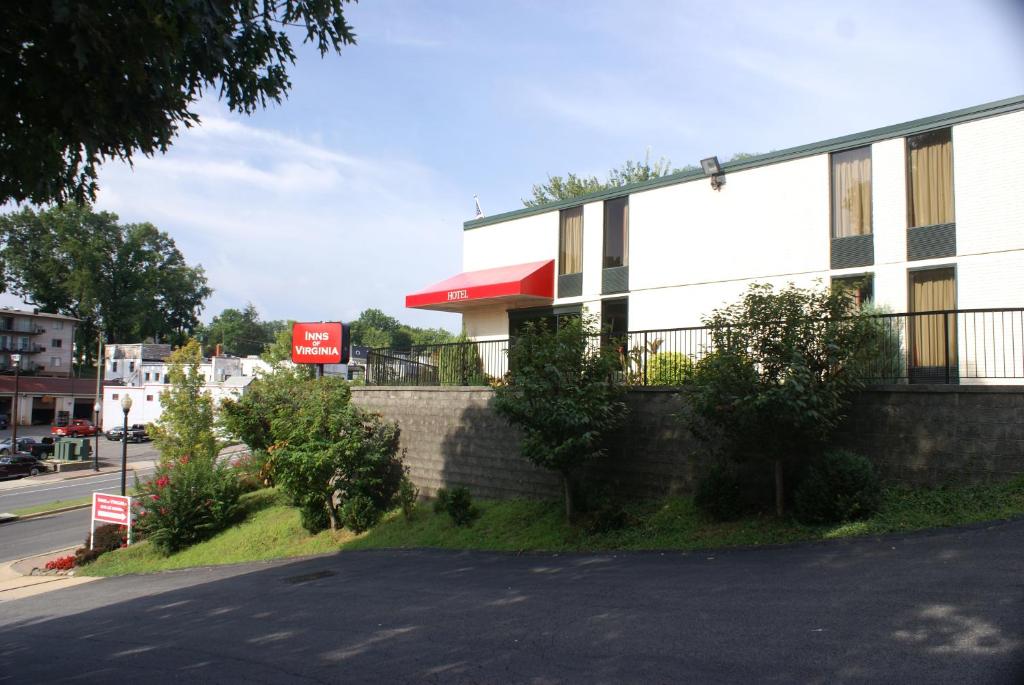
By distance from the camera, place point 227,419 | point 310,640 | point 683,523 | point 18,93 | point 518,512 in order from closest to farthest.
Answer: point 18,93
point 310,640
point 683,523
point 518,512
point 227,419

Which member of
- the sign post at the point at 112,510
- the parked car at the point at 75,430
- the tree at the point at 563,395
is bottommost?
the parked car at the point at 75,430

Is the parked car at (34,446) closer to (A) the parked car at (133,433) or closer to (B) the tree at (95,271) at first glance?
(A) the parked car at (133,433)

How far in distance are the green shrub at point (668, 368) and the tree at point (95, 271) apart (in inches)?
3458

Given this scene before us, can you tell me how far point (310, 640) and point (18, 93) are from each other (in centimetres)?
690

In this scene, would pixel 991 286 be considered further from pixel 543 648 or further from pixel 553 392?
pixel 543 648

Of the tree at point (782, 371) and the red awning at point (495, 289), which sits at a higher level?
the red awning at point (495, 289)

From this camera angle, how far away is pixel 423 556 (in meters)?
14.7

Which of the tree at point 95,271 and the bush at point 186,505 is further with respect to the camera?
the tree at point 95,271

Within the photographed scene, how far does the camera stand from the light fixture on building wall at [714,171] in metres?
18.5

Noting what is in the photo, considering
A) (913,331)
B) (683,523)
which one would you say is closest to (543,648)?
(683,523)

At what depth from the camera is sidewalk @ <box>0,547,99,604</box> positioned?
1867 cm

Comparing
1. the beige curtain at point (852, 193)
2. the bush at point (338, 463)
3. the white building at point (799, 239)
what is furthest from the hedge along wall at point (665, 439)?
the beige curtain at point (852, 193)

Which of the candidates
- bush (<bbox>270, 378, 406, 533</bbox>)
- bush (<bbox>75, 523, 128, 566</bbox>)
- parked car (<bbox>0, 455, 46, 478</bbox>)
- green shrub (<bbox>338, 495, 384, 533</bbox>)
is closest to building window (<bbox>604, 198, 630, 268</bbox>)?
bush (<bbox>270, 378, 406, 533</bbox>)

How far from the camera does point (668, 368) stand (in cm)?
1492
